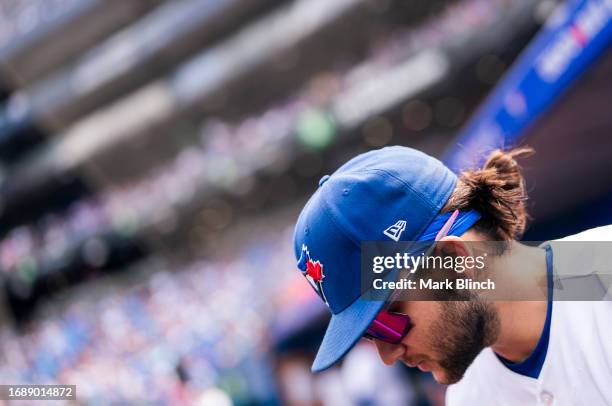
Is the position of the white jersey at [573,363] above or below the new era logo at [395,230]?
below

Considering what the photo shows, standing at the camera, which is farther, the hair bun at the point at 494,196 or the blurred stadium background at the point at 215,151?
the blurred stadium background at the point at 215,151

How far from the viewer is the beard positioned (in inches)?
55.7

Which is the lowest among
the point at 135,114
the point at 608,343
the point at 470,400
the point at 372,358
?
the point at 372,358

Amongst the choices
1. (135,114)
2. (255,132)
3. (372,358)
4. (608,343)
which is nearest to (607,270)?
(608,343)

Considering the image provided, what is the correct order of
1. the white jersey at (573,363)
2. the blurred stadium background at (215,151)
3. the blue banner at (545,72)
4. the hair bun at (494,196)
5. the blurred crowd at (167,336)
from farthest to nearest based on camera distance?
the blurred crowd at (167,336)
the blurred stadium background at (215,151)
the blue banner at (545,72)
the hair bun at (494,196)
the white jersey at (573,363)

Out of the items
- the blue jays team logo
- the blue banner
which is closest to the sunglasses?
the blue jays team logo

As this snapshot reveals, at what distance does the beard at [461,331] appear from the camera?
1415 mm

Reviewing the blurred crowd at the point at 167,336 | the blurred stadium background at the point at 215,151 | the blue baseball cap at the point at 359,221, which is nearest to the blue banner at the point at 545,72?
the blurred stadium background at the point at 215,151

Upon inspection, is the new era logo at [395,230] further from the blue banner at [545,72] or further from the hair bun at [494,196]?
the blue banner at [545,72]

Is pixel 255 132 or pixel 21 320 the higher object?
pixel 255 132

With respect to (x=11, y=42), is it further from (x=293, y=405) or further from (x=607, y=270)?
(x=607, y=270)

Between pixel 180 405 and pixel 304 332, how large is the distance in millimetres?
1405

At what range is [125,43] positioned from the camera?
28.6 ft

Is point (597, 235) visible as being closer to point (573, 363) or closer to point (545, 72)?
point (573, 363)
